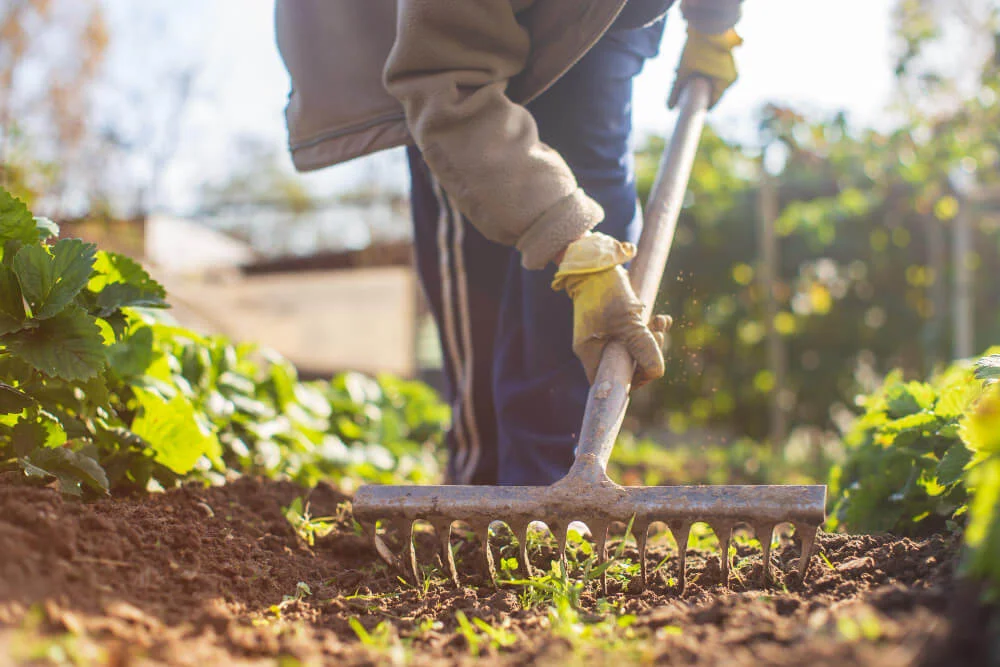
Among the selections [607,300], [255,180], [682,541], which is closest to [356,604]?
[682,541]

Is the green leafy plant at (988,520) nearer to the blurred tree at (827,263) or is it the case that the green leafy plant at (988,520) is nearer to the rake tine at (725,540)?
the rake tine at (725,540)

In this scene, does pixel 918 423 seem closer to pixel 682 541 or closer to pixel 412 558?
pixel 682 541

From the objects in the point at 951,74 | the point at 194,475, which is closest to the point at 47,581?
the point at 194,475

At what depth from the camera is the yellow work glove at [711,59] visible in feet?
8.07

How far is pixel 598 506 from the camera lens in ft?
4.88

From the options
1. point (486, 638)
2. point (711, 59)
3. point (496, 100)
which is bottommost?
point (486, 638)

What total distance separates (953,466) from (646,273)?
0.78 m

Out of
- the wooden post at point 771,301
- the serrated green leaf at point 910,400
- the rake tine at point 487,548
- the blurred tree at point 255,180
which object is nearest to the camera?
the rake tine at point 487,548

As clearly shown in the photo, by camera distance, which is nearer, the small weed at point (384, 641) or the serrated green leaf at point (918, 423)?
the small weed at point (384, 641)

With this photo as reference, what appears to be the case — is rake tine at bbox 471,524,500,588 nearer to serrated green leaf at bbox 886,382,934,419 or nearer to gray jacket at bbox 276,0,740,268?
gray jacket at bbox 276,0,740,268

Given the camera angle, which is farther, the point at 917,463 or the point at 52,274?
the point at 917,463

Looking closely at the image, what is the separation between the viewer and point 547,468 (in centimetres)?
218

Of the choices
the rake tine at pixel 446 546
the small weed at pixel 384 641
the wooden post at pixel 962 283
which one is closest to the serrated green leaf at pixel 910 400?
the rake tine at pixel 446 546

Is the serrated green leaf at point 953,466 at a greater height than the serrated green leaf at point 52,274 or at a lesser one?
lesser
